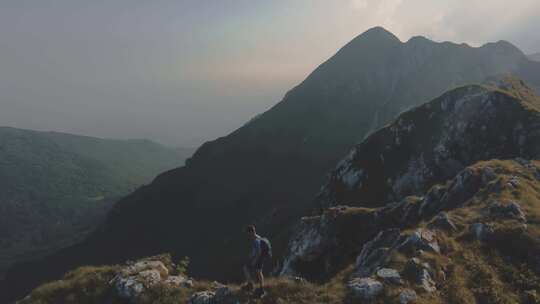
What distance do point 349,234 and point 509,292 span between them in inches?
1024

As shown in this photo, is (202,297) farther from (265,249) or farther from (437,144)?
(437,144)

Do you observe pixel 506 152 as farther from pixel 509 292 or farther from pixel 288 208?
pixel 288 208

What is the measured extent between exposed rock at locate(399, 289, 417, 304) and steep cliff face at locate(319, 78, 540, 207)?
4251cm

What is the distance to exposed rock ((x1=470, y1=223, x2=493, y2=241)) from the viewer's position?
73.9 ft

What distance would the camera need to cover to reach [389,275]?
60.5ft

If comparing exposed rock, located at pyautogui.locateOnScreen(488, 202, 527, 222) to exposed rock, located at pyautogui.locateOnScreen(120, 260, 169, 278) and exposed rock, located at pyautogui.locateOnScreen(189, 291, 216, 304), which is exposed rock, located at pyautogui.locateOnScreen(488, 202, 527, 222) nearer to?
exposed rock, located at pyautogui.locateOnScreen(189, 291, 216, 304)

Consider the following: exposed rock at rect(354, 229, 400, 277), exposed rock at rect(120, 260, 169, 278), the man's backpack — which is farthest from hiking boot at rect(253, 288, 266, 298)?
exposed rock at rect(354, 229, 400, 277)

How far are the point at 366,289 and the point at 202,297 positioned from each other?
8844mm

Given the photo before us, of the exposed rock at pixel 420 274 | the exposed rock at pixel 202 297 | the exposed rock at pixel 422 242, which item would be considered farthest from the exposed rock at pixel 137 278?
the exposed rock at pixel 422 242

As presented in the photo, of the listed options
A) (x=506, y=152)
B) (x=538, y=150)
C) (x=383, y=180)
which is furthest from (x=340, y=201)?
(x=538, y=150)

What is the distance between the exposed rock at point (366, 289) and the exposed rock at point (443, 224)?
400 inches

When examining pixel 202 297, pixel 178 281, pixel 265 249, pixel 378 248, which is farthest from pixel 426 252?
pixel 178 281

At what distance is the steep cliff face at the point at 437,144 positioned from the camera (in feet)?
190

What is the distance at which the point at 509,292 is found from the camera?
58.9ft
